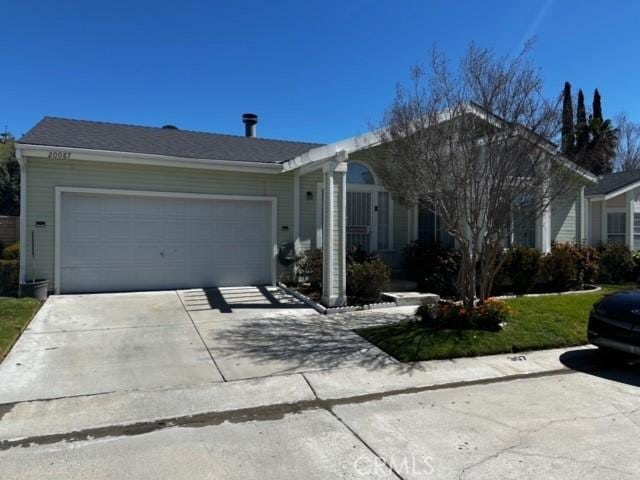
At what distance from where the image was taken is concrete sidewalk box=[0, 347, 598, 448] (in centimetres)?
421

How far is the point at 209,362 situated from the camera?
6.09 m

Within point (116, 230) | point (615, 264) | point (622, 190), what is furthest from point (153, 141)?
point (622, 190)

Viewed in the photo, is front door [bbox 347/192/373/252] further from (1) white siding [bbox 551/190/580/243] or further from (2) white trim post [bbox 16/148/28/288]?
(2) white trim post [bbox 16/148/28/288]

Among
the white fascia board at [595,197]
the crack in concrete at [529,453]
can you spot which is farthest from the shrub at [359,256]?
the white fascia board at [595,197]

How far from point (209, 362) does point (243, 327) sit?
6.09 feet

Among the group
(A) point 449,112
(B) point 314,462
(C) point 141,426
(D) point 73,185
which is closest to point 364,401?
(B) point 314,462

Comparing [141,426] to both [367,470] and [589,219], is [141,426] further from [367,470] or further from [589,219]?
[589,219]

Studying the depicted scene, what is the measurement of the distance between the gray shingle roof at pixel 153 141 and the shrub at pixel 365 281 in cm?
382

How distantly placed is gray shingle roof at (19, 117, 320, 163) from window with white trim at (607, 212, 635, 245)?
445 inches

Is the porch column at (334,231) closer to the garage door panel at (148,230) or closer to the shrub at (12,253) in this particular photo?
the garage door panel at (148,230)

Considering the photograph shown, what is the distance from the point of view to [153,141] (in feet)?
39.3

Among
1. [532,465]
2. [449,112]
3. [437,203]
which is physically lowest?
[532,465]

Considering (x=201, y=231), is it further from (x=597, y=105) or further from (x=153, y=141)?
(x=597, y=105)

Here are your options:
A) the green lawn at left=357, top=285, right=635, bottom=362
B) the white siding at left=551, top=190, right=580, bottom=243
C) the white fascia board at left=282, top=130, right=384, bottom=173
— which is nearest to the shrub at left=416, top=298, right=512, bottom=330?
the green lawn at left=357, top=285, right=635, bottom=362
